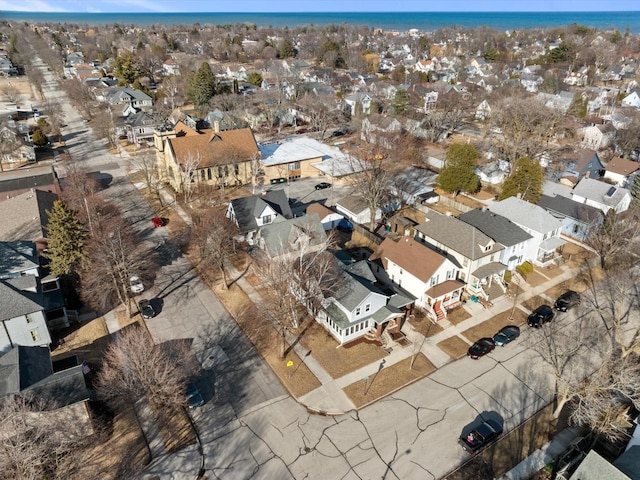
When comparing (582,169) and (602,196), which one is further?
(582,169)

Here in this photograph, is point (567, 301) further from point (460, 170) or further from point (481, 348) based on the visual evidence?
point (460, 170)

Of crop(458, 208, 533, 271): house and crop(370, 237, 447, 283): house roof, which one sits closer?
crop(370, 237, 447, 283): house roof

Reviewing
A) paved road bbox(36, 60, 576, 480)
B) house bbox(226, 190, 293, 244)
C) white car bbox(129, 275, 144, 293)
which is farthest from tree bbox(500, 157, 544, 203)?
white car bbox(129, 275, 144, 293)

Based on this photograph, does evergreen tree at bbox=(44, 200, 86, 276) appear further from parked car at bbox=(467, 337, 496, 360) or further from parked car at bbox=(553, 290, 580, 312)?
parked car at bbox=(553, 290, 580, 312)

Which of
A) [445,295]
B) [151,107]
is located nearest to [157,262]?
[445,295]

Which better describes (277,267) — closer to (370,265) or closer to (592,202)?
(370,265)

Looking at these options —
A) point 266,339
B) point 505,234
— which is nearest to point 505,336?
point 505,234
